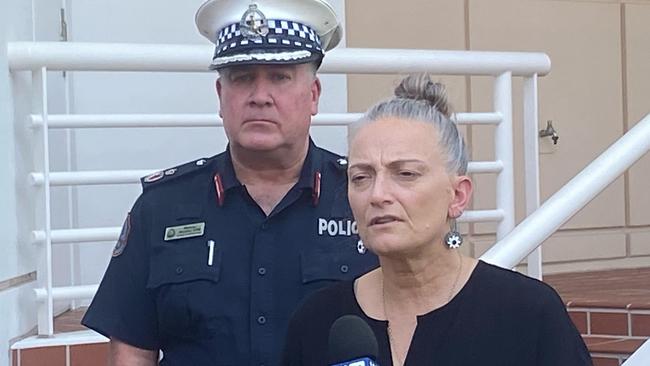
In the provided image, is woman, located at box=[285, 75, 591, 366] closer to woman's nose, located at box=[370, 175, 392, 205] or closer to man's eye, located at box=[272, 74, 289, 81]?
woman's nose, located at box=[370, 175, 392, 205]

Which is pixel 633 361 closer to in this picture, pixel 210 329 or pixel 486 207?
pixel 210 329

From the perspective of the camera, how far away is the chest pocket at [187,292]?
239 cm

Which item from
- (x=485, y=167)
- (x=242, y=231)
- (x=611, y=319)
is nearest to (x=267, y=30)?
(x=242, y=231)

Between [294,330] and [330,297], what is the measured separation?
89 mm

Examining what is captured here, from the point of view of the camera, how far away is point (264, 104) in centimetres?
232

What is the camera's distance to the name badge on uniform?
2.45 metres

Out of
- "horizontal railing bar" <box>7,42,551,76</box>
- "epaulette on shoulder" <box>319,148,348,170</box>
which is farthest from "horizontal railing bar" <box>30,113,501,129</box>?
"epaulette on shoulder" <box>319,148,348,170</box>

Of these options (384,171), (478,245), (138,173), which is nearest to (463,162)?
(384,171)

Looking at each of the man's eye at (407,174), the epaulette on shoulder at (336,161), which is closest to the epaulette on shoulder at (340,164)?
the epaulette on shoulder at (336,161)

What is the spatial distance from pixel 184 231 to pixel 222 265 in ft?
0.36

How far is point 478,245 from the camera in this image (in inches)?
220

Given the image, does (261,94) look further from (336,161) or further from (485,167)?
(485,167)

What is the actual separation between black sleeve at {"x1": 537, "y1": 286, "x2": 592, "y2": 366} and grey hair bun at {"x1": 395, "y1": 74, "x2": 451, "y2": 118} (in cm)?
37

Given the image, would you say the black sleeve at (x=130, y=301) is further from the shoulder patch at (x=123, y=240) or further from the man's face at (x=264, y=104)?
the man's face at (x=264, y=104)
